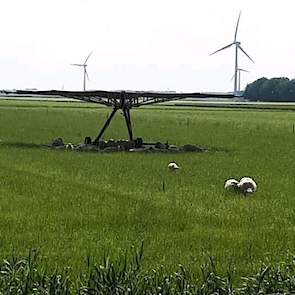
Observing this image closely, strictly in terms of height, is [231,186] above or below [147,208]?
above

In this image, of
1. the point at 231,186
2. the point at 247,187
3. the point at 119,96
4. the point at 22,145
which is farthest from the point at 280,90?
the point at 247,187

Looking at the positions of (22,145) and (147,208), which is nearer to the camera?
(147,208)

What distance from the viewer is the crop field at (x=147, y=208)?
11695 mm

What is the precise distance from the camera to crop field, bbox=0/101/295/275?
11695 mm

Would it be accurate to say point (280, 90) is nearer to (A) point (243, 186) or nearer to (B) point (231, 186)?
(B) point (231, 186)

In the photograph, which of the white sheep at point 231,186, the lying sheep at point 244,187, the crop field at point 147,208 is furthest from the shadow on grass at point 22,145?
the lying sheep at point 244,187

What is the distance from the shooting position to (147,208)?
15625mm

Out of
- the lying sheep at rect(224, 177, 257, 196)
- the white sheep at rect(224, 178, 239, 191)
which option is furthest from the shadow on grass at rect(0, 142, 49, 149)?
the lying sheep at rect(224, 177, 257, 196)

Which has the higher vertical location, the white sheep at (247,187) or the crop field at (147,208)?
the white sheep at (247,187)

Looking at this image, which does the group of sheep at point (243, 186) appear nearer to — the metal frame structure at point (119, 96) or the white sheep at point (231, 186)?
the white sheep at point (231, 186)

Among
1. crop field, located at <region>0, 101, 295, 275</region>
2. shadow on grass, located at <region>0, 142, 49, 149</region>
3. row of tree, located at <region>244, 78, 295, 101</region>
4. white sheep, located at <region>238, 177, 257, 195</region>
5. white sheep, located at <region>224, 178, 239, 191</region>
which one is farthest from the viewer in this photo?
row of tree, located at <region>244, 78, 295, 101</region>

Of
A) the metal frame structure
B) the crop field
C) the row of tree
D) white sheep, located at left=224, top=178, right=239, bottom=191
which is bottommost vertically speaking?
the crop field

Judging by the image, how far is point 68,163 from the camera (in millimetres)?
25016

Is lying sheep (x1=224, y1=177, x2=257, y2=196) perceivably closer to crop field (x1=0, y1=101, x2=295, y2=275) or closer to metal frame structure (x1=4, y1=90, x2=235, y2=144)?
crop field (x1=0, y1=101, x2=295, y2=275)
